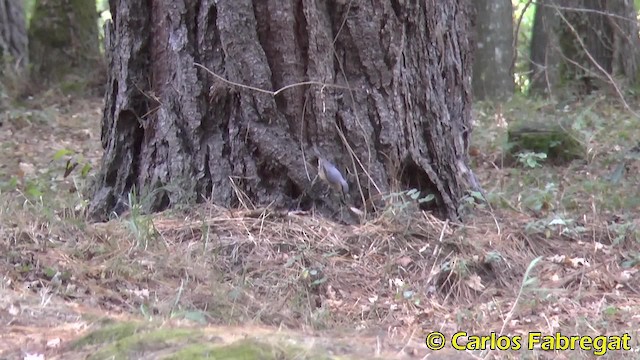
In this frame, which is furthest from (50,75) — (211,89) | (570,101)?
(211,89)

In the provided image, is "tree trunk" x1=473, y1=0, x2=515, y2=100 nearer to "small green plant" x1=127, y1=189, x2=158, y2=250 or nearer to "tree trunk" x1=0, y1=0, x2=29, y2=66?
"tree trunk" x1=0, y1=0, x2=29, y2=66

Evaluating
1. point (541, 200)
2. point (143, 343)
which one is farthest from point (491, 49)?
point (143, 343)

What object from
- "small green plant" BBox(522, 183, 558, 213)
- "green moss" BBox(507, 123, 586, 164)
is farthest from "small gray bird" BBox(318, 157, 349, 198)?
"green moss" BBox(507, 123, 586, 164)

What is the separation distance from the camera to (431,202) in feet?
15.0

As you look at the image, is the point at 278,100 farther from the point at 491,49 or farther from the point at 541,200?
the point at 491,49

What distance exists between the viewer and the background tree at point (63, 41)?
11078 mm

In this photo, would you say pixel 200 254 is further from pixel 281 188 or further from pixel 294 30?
pixel 294 30

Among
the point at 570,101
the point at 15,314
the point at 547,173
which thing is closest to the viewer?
the point at 15,314

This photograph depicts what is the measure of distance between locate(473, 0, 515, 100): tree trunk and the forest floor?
6.64 metres

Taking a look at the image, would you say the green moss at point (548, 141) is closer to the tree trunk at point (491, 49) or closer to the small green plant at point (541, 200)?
the small green plant at point (541, 200)

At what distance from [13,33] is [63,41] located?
60 centimetres

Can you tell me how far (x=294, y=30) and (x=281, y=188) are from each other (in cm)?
78

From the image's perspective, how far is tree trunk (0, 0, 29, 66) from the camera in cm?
1085

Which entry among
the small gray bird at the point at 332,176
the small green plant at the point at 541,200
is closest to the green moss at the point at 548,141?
the small green plant at the point at 541,200
